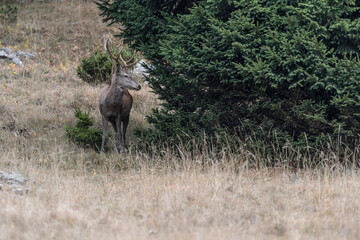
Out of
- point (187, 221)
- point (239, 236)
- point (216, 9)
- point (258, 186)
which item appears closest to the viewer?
point (239, 236)

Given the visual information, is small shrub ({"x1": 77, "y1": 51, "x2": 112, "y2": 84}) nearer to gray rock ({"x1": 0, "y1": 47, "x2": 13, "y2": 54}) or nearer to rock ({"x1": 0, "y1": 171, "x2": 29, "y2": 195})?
gray rock ({"x1": 0, "y1": 47, "x2": 13, "y2": 54})

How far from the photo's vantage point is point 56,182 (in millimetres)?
8312

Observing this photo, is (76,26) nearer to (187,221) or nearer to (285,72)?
(285,72)

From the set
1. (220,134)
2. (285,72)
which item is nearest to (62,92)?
(220,134)

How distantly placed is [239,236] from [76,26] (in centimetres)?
1715

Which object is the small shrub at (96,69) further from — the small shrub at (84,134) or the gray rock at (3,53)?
the small shrub at (84,134)

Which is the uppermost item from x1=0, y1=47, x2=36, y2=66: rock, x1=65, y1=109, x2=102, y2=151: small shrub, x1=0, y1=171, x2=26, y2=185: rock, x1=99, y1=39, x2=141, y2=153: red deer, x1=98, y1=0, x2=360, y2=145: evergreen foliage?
x1=98, y1=0, x2=360, y2=145: evergreen foliage

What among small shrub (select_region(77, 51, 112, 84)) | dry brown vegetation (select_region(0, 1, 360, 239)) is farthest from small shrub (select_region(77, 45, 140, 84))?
dry brown vegetation (select_region(0, 1, 360, 239))

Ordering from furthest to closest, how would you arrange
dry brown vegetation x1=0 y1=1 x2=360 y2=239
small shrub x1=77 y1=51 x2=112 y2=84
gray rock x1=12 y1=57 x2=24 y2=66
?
gray rock x1=12 y1=57 x2=24 y2=66 → small shrub x1=77 y1=51 x2=112 y2=84 → dry brown vegetation x1=0 y1=1 x2=360 y2=239

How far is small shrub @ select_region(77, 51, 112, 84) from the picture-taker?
50.9 ft

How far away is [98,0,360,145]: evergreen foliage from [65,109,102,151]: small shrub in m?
1.77

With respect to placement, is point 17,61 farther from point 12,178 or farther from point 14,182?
point 14,182

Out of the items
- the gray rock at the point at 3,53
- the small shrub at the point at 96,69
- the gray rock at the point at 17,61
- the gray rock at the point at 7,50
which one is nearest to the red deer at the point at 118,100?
the small shrub at the point at 96,69

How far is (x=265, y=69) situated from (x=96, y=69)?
309 inches
